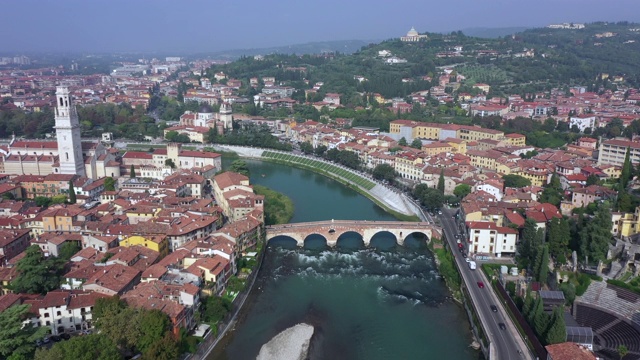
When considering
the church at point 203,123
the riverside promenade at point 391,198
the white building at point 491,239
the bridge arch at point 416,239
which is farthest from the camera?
the church at point 203,123

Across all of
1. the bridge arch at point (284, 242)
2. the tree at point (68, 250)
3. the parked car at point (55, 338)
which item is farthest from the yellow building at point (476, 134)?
the parked car at point (55, 338)

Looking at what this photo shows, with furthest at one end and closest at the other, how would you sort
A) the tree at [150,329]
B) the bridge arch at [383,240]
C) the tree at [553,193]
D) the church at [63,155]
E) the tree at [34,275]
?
the church at [63,155], the tree at [553,193], the bridge arch at [383,240], the tree at [34,275], the tree at [150,329]

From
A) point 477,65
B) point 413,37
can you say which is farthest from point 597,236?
point 413,37

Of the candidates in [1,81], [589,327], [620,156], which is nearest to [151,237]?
[589,327]

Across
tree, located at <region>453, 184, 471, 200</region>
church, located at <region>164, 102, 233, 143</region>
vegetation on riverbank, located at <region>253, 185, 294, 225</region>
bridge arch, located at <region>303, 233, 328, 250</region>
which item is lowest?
bridge arch, located at <region>303, 233, 328, 250</region>

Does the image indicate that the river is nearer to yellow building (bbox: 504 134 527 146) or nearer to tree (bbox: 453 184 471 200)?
tree (bbox: 453 184 471 200)

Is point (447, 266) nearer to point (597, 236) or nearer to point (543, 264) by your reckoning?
point (543, 264)

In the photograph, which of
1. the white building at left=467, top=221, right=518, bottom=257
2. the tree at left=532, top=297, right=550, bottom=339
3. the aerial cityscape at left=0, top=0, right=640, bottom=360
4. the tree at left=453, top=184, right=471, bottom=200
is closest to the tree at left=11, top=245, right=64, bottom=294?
the aerial cityscape at left=0, top=0, right=640, bottom=360

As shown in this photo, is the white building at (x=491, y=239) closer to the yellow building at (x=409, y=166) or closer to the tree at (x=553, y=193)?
the tree at (x=553, y=193)

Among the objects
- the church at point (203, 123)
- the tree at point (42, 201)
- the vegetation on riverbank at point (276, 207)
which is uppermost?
the church at point (203, 123)
